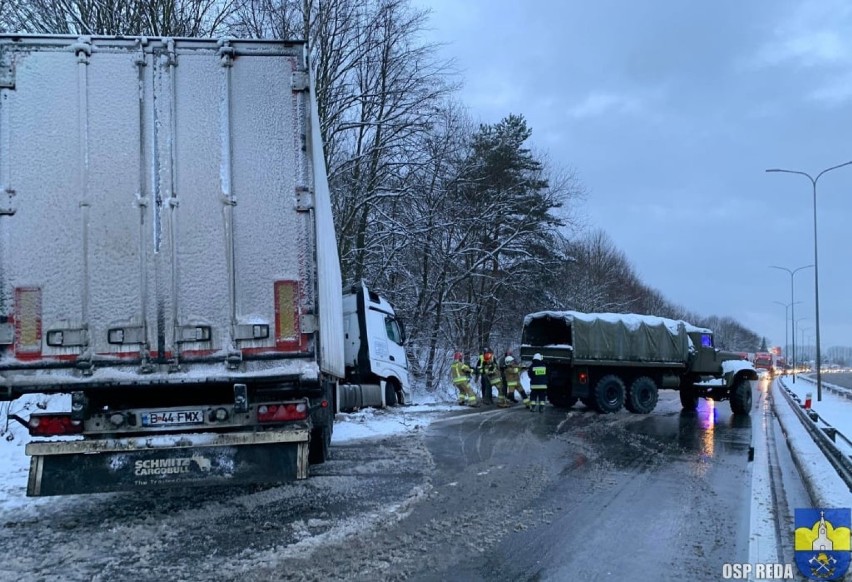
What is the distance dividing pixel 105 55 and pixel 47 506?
175 inches

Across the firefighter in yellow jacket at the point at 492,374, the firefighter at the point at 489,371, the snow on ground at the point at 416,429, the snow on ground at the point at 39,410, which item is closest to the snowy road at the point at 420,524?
the snow on ground at the point at 416,429

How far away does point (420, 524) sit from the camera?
5.76 m

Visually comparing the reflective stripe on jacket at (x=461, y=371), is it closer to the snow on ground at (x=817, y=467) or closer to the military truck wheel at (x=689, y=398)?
the military truck wheel at (x=689, y=398)

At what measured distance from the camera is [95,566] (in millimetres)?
4703

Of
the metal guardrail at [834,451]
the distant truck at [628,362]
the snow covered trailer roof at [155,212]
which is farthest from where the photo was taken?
the distant truck at [628,362]

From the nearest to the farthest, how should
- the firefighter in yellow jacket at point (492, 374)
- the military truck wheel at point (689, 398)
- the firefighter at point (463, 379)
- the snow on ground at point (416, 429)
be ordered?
1. the snow on ground at point (416, 429)
2. the military truck wheel at point (689, 398)
3. the firefighter at point (463, 379)
4. the firefighter in yellow jacket at point (492, 374)

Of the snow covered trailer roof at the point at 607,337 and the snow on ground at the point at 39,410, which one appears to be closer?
the snow on ground at the point at 39,410

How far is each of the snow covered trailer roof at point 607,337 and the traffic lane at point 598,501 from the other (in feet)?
14.9

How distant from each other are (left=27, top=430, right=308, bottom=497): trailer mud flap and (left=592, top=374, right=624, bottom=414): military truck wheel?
507 inches

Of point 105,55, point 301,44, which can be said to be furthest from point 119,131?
point 301,44

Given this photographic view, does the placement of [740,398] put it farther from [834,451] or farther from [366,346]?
[366,346]

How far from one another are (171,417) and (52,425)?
3.54ft

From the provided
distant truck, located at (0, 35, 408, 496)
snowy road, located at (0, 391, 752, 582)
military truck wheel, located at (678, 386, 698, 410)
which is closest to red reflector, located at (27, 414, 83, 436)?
distant truck, located at (0, 35, 408, 496)

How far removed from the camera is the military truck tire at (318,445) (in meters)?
7.80
